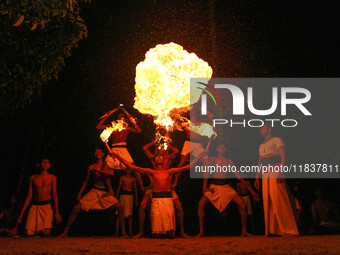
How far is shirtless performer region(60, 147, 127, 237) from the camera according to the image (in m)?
12.0

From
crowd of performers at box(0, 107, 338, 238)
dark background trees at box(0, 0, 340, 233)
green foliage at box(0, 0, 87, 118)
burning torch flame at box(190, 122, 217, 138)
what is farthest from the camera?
dark background trees at box(0, 0, 340, 233)

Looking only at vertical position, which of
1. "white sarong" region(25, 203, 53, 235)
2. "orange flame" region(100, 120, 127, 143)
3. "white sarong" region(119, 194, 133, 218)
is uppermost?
"orange flame" region(100, 120, 127, 143)

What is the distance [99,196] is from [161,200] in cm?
147

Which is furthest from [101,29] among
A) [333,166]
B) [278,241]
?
[278,241]

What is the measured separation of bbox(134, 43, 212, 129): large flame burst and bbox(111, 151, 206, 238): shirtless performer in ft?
3.40

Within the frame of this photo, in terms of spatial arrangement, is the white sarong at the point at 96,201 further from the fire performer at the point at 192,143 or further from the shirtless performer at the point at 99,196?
the fire performer at the point at 192,143

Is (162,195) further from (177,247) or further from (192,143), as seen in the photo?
(177,247)

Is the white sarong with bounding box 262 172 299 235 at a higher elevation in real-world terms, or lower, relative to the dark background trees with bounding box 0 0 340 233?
lower

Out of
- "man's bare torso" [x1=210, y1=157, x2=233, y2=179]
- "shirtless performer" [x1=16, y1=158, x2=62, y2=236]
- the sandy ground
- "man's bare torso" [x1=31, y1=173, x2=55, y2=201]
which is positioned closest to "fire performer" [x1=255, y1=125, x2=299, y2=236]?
"man's bare torso" [x1=210, y1=157, x2=233, y2=179]

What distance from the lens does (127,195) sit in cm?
1304

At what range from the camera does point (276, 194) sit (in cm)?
1144

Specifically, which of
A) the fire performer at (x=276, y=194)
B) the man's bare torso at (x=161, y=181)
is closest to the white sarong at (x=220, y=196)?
the fire performer at (x=276, y=194)

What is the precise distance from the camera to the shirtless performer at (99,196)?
11992mm

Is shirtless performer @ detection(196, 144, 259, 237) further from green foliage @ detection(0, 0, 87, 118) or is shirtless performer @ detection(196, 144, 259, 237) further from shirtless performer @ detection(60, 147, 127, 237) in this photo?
green foliage @ detection(0, 0, 87, 118)
